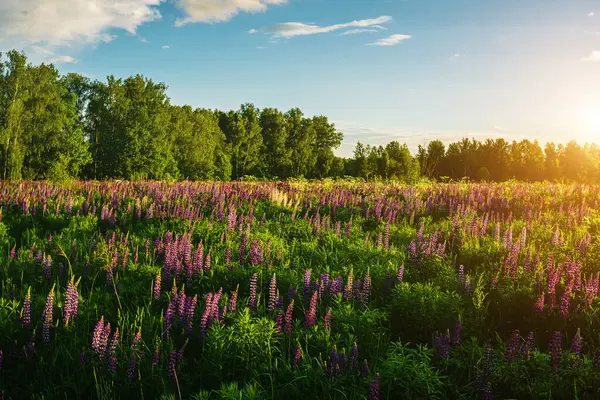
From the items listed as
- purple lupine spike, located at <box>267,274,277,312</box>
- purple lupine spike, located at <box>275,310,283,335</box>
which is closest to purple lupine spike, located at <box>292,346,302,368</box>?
purple lupine spike, located at <box>275,310,283,335</box>

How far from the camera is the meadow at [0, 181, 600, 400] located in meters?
3.08

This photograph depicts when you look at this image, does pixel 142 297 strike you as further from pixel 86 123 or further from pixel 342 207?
pixel 86 123

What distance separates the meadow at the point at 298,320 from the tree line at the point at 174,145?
1609 cm

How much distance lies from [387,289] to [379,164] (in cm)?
6287

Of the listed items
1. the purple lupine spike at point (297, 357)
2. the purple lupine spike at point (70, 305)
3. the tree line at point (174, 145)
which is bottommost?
the purple lupine spike at point (297, 357)

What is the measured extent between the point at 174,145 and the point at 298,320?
60.7m

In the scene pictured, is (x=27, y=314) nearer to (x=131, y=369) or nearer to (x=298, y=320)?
(x=131, y=369)

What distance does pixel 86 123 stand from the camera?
206 ft

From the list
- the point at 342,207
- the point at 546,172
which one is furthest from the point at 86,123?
the point at 546,172

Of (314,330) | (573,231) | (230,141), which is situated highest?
(230,141)

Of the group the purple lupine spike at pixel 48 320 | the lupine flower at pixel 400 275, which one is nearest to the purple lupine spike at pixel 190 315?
the purple lupine spike at pixel 48 320

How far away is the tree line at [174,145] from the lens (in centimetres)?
4419

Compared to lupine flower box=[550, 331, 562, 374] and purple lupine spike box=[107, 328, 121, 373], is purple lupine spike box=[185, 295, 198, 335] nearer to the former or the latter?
purple lupine spike box=[107, 328, 121, 373]

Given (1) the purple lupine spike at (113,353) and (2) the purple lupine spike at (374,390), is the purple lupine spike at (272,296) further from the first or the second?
(2) the purple lupine spike at (374,390)
